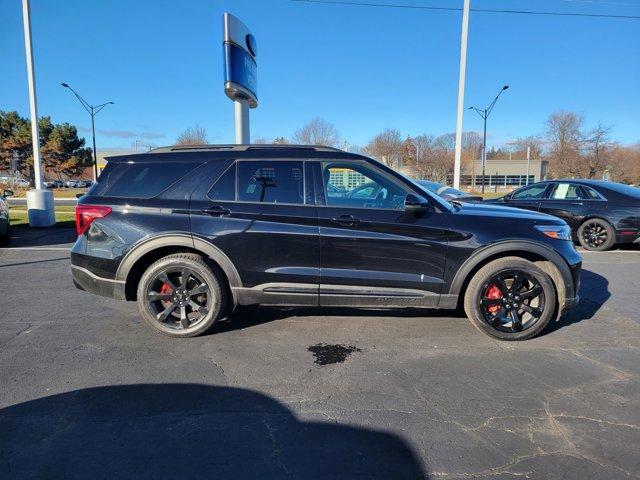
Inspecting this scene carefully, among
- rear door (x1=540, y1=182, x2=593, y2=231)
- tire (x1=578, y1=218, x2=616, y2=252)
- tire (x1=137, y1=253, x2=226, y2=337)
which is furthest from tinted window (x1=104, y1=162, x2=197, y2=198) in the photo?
tire (x1=578, y1=218, x2=616, y2=252)

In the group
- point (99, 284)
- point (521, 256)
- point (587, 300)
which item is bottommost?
point (587, 300)

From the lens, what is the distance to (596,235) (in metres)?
9.44

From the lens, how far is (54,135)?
59.4 m

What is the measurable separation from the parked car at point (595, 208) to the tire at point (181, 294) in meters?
6.50

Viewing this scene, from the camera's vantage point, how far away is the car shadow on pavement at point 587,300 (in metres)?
4.82

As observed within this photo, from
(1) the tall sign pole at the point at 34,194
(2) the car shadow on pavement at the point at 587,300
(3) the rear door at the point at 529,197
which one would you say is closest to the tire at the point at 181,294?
(2) the car shadow on pavement at the point at 587,300

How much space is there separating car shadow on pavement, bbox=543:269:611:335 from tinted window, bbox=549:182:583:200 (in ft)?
10.4

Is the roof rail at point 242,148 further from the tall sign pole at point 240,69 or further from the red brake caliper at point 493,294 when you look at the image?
the tall sign pole at point 240,69

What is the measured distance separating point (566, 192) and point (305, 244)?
8.31m

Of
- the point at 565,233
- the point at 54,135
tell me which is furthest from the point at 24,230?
the point at 54,135

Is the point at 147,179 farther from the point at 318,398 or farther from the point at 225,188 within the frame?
the point at 318,398

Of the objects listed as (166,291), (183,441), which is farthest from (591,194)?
(183,441)

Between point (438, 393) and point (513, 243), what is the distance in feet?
5.72

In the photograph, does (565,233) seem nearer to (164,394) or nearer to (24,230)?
(164,394)
